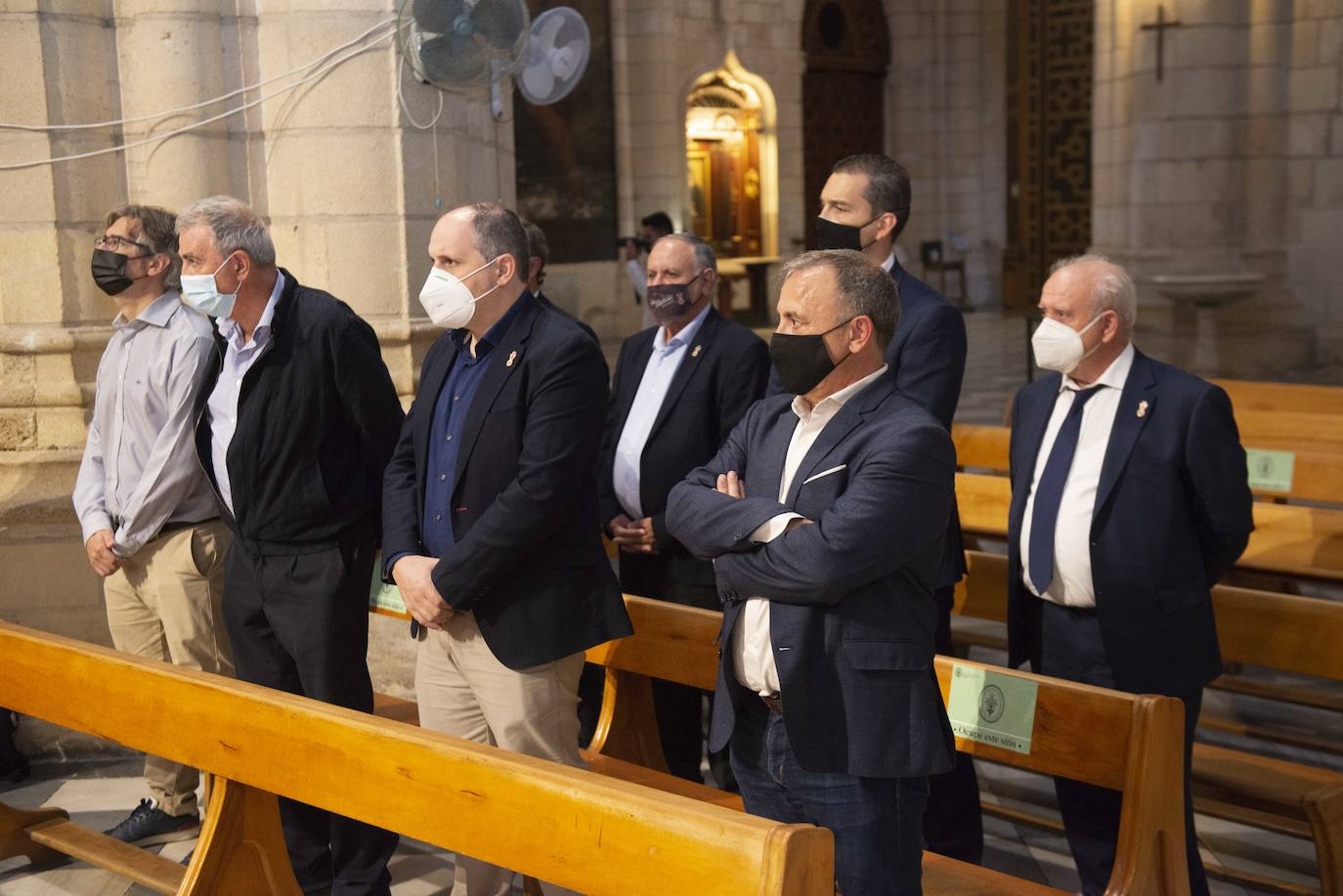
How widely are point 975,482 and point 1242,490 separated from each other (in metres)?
2.32

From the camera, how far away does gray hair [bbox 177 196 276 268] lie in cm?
332

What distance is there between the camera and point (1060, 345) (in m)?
3.18

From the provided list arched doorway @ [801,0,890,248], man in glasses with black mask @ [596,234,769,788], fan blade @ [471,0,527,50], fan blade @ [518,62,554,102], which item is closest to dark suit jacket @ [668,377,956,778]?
man in glasses with black mask @ [596,234,769,788]

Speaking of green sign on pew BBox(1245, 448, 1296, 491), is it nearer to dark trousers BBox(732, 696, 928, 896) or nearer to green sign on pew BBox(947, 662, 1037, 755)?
green sign on pew BBox(947, 662, 1037, 755)

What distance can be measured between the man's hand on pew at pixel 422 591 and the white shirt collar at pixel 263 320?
71 cm

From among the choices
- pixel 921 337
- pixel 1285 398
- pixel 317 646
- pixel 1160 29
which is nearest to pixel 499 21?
pixel 921 337

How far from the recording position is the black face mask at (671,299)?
3879mm

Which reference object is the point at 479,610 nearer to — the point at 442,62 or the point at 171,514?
the point at 171,514

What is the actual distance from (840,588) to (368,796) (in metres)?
0.99

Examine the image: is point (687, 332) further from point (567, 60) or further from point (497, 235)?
point (567, 60)

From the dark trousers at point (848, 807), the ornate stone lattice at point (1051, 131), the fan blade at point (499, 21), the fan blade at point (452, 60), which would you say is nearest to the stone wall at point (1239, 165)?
the ornate stone lattice at point (1051, 131)

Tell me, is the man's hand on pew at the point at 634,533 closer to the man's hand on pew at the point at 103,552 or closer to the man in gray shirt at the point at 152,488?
the man in gray shirt at the point at 152,488

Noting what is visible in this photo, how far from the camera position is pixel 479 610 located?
2943 millimetres

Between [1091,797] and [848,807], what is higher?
[848,807]
